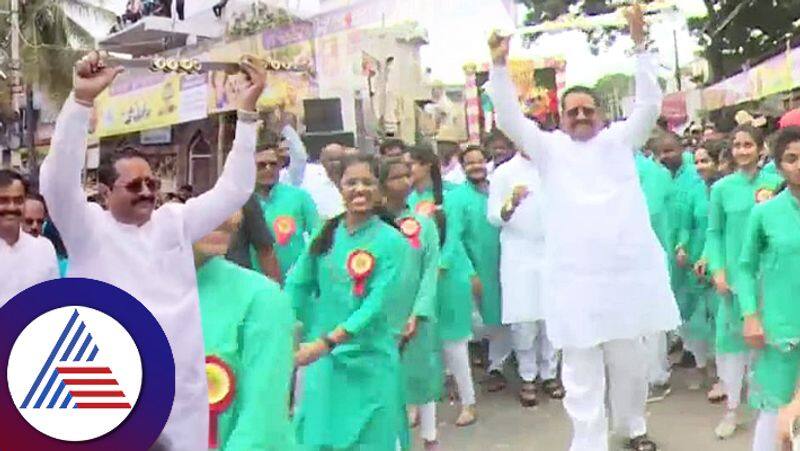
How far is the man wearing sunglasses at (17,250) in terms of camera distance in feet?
7.66

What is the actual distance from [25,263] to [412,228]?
2.18 meters

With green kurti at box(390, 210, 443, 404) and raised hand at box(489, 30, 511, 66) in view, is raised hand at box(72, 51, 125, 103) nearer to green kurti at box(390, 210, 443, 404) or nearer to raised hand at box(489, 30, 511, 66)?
raised hand at box(489, 30, 511, 66)

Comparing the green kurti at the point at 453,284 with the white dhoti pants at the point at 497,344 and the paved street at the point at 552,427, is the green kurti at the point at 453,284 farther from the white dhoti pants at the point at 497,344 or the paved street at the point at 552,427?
the white dhoti pants at the point at 497,344

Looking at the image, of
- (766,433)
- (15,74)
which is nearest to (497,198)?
(766,433)

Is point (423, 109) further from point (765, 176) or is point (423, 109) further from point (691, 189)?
point (765, 176)

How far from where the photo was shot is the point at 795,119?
4.60 m

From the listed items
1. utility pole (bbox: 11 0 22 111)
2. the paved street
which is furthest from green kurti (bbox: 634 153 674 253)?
utility pole (bbox: 11 0 22 111)

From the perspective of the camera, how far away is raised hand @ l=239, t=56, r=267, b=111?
2.52 m

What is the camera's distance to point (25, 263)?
8.12 ft

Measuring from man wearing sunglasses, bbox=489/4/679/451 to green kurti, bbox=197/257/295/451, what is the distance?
1.80m

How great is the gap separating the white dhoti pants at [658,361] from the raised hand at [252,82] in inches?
110

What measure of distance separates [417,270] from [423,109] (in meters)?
7.25

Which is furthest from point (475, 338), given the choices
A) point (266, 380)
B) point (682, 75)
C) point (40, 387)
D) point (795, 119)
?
point (682, 75)

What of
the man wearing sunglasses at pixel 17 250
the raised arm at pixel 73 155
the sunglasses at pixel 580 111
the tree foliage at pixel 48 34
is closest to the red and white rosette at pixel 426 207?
the sunglasses at pixel 580 111
